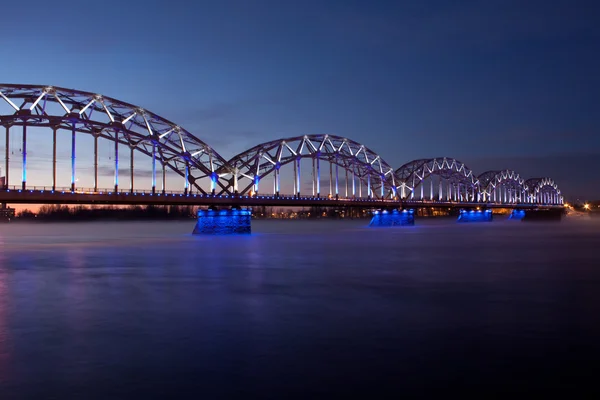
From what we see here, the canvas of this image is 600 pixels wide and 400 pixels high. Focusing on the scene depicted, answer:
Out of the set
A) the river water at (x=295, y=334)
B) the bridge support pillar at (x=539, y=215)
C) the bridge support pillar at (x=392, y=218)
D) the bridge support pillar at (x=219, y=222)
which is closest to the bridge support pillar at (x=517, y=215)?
the bridge support pillar at (x=539, y=215)

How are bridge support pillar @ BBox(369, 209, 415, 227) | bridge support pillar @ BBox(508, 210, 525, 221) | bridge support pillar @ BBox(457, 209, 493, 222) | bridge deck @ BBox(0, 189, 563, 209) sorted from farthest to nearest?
bridge support pillar @ BBox(508, 210, 525, 221) → bridge support pillar @ BBox(457, 209, 493, 222) → bridge support pillar @ BBox(369, 209, 415, 227) → bridge deck @ BBox(0, 189, 563, 209)

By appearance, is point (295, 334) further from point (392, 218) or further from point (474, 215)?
point (474, 215)

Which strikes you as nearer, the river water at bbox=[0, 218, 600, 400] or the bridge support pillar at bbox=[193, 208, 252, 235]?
the river water at bbox=[0, 218, 600, 400]

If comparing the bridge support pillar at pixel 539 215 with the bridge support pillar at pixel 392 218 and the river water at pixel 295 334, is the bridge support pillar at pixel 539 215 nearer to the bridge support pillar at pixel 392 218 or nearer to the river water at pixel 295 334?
the bridge support pillar at pixel 392 218

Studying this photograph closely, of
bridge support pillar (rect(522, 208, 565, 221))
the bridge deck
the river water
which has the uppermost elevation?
the bridge deck

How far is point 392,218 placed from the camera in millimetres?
104562

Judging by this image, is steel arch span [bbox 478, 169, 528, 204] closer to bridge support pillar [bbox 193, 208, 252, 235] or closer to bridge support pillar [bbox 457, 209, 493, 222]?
bridge support pillar [bbox 457, 209, 493, 222]

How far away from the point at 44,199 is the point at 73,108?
11.5 meters

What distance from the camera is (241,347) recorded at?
10.9 m

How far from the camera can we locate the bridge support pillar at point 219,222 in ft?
217

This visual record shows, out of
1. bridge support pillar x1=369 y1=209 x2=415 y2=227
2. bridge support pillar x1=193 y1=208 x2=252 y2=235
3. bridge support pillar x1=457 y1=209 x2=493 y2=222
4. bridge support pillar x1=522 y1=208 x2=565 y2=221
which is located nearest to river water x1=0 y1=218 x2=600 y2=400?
bridge support pillar x1=193 y1=208 x2=252 y2=235

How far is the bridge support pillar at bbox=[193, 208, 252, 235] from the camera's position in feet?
217

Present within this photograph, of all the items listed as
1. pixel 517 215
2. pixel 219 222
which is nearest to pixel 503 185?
pixel 517 215

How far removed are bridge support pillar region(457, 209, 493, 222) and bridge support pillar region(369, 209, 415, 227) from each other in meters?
31.4
